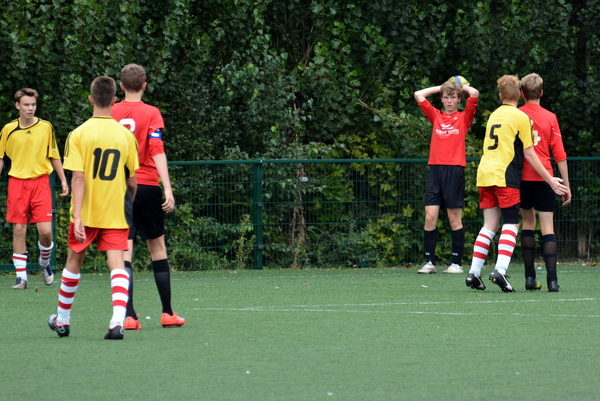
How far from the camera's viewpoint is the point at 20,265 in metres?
11.3

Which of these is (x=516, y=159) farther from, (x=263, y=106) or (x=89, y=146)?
(x=263, y=106)

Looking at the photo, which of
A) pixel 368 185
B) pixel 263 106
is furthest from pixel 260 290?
pixel 263 106

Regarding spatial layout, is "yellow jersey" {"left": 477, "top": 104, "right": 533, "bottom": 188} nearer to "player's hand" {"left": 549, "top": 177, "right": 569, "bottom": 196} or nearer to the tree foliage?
"player's hand" {"left": 549, "top": 177, "right": 569, "bottom": 196}

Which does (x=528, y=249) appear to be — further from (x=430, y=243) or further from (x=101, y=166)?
(x=101, y=166)

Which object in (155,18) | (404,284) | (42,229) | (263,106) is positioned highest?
(155,18)

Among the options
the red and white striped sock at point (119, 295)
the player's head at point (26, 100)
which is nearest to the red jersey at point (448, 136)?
the player's head at point (26, 100)

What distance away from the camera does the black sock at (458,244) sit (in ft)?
42.3

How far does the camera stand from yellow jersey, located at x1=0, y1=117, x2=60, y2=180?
1126 cm

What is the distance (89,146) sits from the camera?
6.69m

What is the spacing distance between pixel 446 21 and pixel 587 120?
277cm

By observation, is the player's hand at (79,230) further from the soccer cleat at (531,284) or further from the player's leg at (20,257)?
the soccer cleat at (531,284)

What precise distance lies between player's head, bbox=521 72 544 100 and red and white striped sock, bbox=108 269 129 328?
4.81 m

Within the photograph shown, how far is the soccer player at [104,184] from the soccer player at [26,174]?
15.2 feet

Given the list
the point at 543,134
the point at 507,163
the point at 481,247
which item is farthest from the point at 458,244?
the point at 507,163
